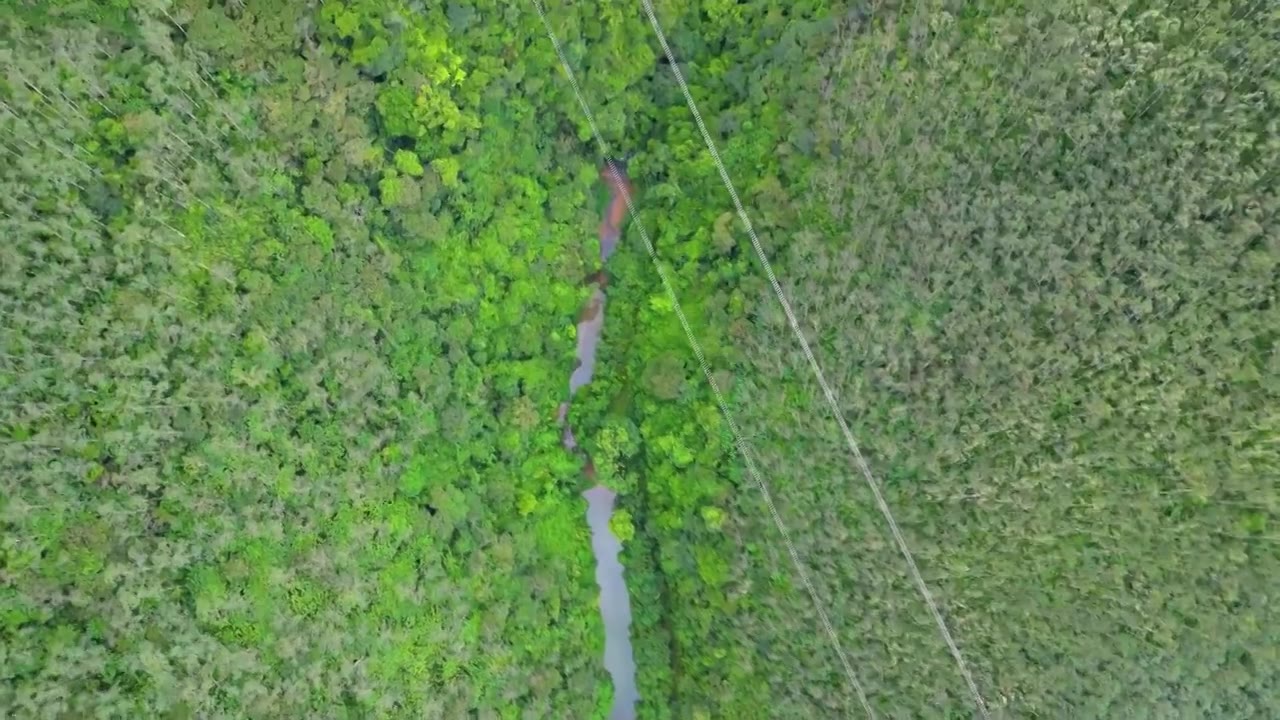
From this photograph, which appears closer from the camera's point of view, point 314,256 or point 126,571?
point 126,571

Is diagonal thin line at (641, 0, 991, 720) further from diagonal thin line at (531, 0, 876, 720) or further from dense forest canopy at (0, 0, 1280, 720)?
diagonal thin line at (531, 0, 876, 720)

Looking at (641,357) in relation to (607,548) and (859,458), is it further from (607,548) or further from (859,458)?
(859,458)

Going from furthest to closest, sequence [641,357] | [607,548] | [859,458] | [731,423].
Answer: [607,548] → [641,357] → [731,423] → [859,458]

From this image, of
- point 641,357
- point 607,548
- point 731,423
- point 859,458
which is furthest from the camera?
point 607,548

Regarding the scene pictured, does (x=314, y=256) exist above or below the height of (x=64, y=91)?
below

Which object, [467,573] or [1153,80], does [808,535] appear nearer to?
[467,573]

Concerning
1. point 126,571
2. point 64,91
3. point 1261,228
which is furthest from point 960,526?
point 64,91

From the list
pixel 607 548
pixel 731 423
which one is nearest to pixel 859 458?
pixel 731 423
